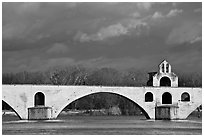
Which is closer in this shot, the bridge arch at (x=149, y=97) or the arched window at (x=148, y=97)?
the bridge arch at (x=149, y=97)

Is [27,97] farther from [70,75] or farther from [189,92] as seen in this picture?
[70,75]

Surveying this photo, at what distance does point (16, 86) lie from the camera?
2211 inches

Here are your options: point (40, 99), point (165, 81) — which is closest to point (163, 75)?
point (165, 81)

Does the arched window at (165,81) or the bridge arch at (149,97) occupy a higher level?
the arched window at (165,81)

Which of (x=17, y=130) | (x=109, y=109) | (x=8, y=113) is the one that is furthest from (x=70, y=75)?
(x=17, y=130)

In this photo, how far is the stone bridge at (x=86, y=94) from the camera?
56.2m

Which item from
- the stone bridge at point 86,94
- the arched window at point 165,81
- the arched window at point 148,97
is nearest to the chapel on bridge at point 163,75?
the arched window at point 165,81

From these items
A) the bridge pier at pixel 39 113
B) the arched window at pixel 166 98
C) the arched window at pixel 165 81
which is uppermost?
the arched window at pixel 165 81

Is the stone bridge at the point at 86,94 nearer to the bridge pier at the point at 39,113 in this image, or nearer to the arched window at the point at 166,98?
the arched window at the point at 166,98

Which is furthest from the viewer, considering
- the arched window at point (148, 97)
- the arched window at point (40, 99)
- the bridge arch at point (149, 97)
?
the arched window at point (148, 97)

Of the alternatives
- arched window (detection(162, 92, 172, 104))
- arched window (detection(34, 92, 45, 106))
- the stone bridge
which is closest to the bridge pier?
the stone bridge

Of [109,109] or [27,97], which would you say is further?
[109,109]

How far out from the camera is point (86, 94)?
59.2 meters

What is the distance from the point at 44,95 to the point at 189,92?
15101mm
